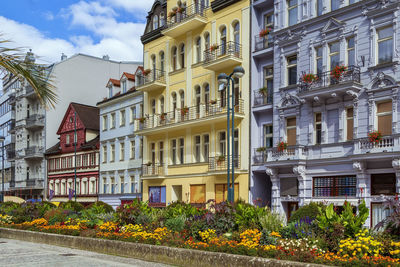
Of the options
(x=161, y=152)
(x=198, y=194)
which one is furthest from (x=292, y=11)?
(x=161, y=152)

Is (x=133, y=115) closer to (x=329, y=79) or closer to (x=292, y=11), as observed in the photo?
(x=292, y=11)

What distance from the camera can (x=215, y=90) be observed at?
34.6 m

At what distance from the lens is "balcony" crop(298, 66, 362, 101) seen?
2502cm

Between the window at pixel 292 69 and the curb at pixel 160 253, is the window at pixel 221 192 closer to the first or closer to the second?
the window at pixel 292 69

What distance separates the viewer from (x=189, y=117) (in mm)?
36344

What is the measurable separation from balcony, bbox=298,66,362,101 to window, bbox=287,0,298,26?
355 cm

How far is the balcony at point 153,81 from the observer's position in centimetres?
3938

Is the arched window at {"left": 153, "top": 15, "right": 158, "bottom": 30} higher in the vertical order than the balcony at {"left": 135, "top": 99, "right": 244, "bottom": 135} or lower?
higher

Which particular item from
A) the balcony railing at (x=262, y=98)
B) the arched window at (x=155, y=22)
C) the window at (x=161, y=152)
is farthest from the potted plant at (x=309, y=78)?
the arched window at (x=155, y=22)

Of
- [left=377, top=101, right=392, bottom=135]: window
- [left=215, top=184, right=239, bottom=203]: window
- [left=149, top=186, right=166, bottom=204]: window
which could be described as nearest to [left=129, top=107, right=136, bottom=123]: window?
[left=149, top=186, right=166, bottom=204]: window

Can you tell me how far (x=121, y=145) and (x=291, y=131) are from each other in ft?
73.1

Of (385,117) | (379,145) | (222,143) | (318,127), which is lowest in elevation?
(379,145)

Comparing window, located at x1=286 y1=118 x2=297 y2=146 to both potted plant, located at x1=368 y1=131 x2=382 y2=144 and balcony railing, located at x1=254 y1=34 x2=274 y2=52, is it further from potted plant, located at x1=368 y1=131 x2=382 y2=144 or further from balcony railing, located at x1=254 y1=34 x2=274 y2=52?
potted plant, located at x1=368 y1=131 x2=382 y2=144

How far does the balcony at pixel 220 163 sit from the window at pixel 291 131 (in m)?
4.27
